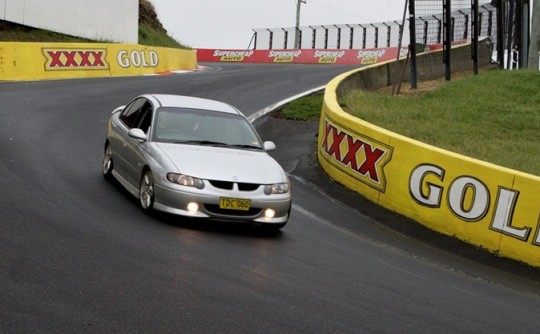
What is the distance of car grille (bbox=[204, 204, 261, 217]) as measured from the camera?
11.1 metres

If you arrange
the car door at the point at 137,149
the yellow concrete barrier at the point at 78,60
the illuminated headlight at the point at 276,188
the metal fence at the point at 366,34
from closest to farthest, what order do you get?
the illuminated headlight at the point at 276,188
the car door at the point at 137,149
the yellow concrete barrier at the point at 78,60
the metal fence at the point at 366,34

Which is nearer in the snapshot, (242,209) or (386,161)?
(242,209)

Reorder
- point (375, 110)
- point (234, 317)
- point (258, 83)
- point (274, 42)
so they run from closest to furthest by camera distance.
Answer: point (234, 317) → point (375, 110) → point (258, 83) → point (274, 42)

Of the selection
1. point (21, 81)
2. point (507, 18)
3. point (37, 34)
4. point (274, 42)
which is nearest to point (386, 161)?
point (21, 81)

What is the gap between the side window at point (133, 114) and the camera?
13.3 meters

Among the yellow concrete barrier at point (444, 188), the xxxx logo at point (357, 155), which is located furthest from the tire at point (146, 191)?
the xxxx logo at point (357, 155)

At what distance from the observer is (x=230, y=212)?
11148 millimetres

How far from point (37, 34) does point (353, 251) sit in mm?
31678

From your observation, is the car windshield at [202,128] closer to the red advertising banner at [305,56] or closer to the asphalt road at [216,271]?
the asphalt road at [216,271]

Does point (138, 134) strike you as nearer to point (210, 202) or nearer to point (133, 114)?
point (133, 114)

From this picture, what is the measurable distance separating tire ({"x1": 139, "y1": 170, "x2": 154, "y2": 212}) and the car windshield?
677mm

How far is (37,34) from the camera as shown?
4031 cm

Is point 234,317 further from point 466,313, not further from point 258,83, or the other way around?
point 258,83

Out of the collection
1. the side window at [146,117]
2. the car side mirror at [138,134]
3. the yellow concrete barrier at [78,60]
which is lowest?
the yellow concrete barrier at [78,60]
